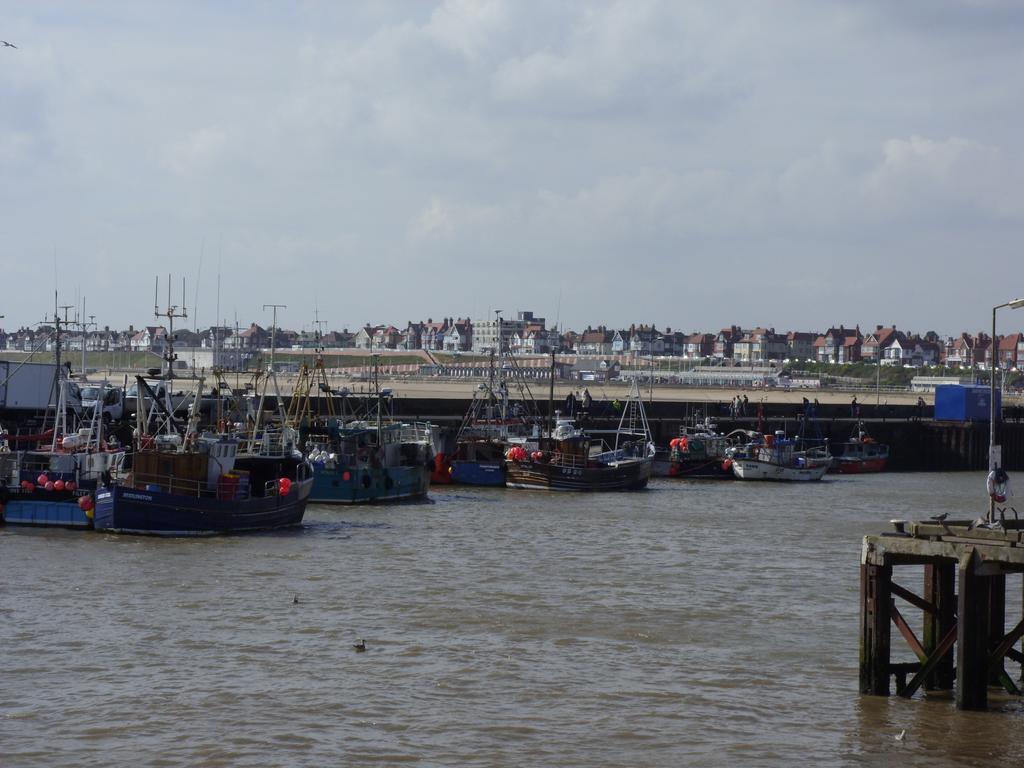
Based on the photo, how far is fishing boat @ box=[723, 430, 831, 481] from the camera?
75875 mm

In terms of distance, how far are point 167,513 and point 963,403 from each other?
68620mm

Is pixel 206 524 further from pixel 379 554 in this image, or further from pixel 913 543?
pixel 913 543

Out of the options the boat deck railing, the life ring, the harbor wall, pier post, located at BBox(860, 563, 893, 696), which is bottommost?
pier post, located at BBox(860, 563, 893, 696)

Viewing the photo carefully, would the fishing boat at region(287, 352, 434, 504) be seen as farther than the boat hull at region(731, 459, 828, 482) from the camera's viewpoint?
No

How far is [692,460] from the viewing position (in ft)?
251

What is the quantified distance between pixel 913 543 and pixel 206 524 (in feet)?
84.5

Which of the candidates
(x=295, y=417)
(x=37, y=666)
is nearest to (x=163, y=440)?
(x=295, y=417)

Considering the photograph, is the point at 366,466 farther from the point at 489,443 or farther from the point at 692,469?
the point at 692,469

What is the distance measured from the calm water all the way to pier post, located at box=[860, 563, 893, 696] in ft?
1.45

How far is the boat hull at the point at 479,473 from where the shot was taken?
65.3 m

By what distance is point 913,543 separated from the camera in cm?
2222

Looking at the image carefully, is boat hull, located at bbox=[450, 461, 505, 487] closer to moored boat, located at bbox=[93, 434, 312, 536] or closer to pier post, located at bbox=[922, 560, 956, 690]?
moored boat, located at bbox=[93, 434, 312, 536]

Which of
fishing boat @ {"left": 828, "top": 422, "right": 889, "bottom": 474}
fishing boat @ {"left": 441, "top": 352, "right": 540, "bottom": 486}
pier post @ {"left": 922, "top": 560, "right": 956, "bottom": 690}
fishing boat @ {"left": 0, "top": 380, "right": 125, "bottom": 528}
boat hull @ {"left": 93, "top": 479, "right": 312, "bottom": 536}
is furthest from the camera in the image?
fishing boat @ {"left": 828, "top": 422, "right": 889, "bottom": 474}

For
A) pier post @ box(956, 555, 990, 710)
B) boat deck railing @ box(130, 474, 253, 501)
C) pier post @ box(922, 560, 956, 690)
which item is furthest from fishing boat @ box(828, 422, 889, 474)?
pier post @ box(956, 555, 990, 710)
